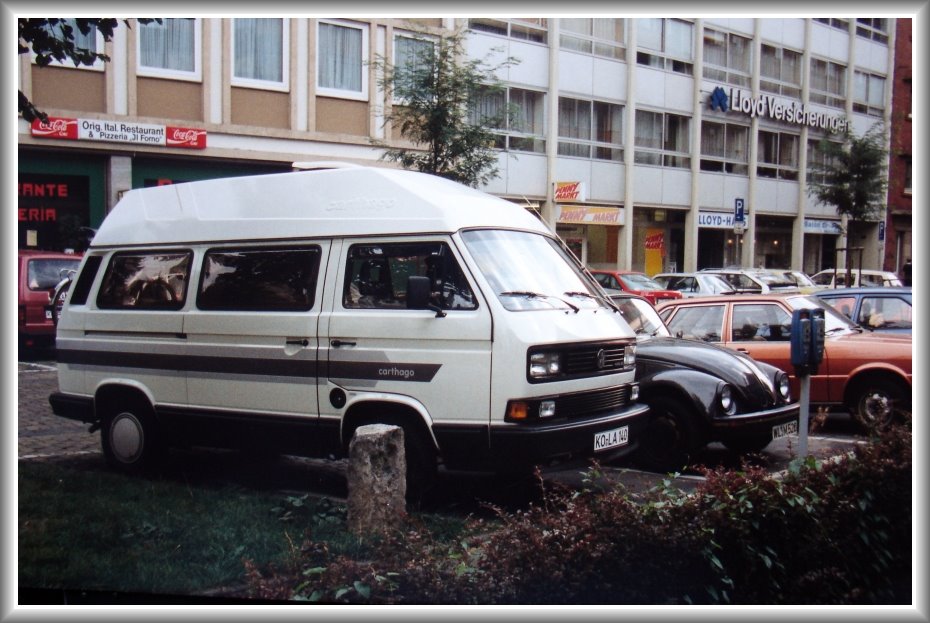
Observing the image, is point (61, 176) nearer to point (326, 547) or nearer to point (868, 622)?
point (326, 547)

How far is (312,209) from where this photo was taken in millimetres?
7305

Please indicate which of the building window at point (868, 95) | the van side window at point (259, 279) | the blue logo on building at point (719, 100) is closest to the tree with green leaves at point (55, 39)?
the van side window at point (259, 279)

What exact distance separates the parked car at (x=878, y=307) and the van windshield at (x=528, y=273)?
5.56 meters

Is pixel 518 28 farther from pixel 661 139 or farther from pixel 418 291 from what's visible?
pixel 418 291

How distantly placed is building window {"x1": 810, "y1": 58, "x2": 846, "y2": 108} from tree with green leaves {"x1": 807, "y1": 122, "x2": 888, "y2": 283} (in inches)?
52.7

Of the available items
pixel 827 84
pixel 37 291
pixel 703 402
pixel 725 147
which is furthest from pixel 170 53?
pixel 725 147

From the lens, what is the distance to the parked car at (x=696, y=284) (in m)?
22.1

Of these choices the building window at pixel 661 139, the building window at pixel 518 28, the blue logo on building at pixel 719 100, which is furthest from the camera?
the blue logo on building at pixel 719 100

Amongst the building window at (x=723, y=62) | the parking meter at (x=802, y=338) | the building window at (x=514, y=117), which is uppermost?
the building window at (x=723, y=62)

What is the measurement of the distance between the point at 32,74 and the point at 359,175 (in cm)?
1156

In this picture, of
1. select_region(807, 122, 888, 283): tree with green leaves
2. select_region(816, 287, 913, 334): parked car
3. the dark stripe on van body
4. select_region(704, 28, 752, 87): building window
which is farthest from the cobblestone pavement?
select_region(807, 122, 888, 283): tree with green leaves

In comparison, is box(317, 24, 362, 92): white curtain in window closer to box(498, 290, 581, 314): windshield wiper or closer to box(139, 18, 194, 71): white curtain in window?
box(139, 18, 194, 71): white curtain in window

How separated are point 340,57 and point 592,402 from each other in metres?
15.3

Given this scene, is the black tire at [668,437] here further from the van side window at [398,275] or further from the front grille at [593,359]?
the van side window at [398,275]
